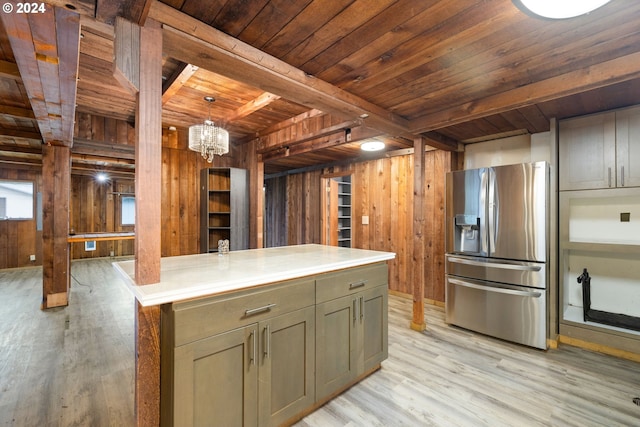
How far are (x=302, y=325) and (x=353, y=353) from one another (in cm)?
58

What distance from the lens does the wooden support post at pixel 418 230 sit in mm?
3191

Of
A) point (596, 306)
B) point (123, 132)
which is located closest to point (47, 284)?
point (123, 132)

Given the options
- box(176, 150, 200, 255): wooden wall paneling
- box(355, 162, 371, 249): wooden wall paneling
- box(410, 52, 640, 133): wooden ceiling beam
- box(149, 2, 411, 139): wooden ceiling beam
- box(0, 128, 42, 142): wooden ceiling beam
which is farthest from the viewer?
box(355, 162, 371, 249): wooden wall paneling

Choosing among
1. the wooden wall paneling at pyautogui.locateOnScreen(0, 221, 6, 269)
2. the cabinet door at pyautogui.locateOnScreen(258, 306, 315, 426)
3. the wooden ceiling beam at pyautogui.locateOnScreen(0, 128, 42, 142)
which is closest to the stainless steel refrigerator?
the cabinet door at pyautogui.locateOnScreen(258, 306, 315, 426)

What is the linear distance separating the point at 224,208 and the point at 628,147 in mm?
4712

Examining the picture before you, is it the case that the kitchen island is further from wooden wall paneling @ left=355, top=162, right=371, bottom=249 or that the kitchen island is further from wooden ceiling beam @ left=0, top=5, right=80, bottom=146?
wooden wall paneling @ left=355, top=162, right=371, bottom=249

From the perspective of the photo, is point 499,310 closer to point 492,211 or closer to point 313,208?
point 492,211

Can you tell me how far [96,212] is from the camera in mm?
7844

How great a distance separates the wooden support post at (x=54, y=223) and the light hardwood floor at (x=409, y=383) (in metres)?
0.57

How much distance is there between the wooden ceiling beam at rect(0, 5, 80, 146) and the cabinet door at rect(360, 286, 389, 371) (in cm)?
228

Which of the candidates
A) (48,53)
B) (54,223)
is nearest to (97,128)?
(54,223)

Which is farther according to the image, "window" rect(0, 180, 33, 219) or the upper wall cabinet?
"window" rect(0, 180, 33, 219)

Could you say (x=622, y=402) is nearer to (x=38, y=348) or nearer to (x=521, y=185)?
(x=521, y=185)

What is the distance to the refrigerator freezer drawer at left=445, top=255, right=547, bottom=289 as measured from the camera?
275 centimetres
